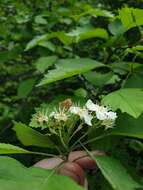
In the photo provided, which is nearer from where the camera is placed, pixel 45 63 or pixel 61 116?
pixel 61 116

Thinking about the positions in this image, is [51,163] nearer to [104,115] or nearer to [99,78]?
[104,115]

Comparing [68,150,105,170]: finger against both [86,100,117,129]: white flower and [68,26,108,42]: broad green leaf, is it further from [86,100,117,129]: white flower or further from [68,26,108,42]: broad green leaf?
[68,26,108,42]: broad green leaf

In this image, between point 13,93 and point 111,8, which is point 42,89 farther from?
point 13,93

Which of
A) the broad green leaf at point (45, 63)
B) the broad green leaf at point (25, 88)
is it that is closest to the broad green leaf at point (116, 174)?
the broad green leaf at point (45, 63)

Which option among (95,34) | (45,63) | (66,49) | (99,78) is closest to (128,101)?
(99,78)

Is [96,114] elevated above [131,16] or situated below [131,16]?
below

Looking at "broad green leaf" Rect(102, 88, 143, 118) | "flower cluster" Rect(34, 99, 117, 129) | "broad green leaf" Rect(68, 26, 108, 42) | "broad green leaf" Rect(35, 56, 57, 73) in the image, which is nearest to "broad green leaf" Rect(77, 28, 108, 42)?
"broad green leaf" Rect(68, 26, 108, 42)

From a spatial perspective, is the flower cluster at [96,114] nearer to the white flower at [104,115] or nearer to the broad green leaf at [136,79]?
the white flower at [104,115]
